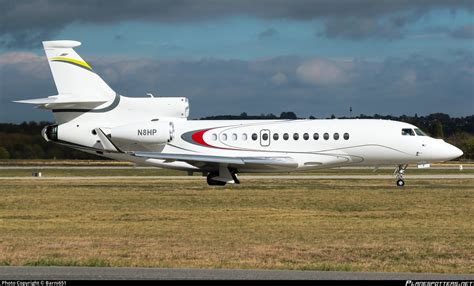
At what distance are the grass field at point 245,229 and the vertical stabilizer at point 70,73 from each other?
754 centimetres

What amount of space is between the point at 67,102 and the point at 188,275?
31165 millimetres

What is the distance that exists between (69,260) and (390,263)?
5.89 metres

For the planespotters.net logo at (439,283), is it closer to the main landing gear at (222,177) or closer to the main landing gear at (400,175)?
the main landing gear at (400,175)

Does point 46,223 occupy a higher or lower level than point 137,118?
lower

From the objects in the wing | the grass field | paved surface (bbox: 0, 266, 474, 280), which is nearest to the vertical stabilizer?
the wing

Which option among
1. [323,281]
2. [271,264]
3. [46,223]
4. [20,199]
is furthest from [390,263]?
[20,199]

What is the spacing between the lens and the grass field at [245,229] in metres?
16.1

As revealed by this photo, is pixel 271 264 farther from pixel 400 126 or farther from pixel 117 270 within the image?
pixel 400 126

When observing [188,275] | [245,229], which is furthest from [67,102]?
[188,275]

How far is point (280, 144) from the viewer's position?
42.8m

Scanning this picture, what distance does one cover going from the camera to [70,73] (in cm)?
4262

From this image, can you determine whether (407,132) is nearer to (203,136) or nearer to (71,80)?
(203,136)

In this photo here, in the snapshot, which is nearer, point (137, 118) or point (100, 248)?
point (100, 248)

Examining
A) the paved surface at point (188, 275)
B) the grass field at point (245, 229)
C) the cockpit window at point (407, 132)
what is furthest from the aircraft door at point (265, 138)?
the paved surface at point (188, 275)
